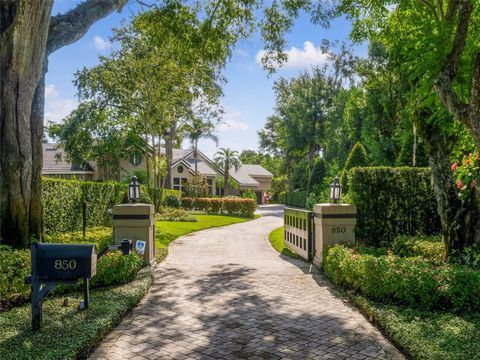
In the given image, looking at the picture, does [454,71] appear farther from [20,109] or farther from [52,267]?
[20,109]

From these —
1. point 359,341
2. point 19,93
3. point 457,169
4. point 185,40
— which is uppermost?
point 185,40

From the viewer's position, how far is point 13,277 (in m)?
7.34

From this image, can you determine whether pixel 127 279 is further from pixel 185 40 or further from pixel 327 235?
pixel 185 40

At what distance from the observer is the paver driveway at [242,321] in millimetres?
5266

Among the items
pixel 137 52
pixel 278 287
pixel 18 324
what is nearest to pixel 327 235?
pixel 278 287

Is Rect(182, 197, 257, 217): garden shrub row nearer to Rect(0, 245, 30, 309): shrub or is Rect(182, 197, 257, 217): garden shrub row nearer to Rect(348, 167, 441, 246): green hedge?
Rect(348, 167, 441, 246): green hedge

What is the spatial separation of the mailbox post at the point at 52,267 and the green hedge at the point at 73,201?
8.46 meters

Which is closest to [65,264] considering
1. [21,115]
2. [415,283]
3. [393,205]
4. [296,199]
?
[21,115]

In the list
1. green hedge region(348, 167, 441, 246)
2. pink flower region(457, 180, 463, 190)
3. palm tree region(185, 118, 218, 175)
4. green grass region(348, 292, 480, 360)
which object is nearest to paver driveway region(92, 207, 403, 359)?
green grass region(348, 292, 480, 360)

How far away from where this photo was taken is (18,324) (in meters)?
5.92

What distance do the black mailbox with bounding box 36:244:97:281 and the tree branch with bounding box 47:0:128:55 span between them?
6.26 m

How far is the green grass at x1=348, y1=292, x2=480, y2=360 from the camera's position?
488 cm

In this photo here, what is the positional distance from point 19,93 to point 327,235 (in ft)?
24.8

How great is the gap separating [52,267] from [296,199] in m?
48.3
